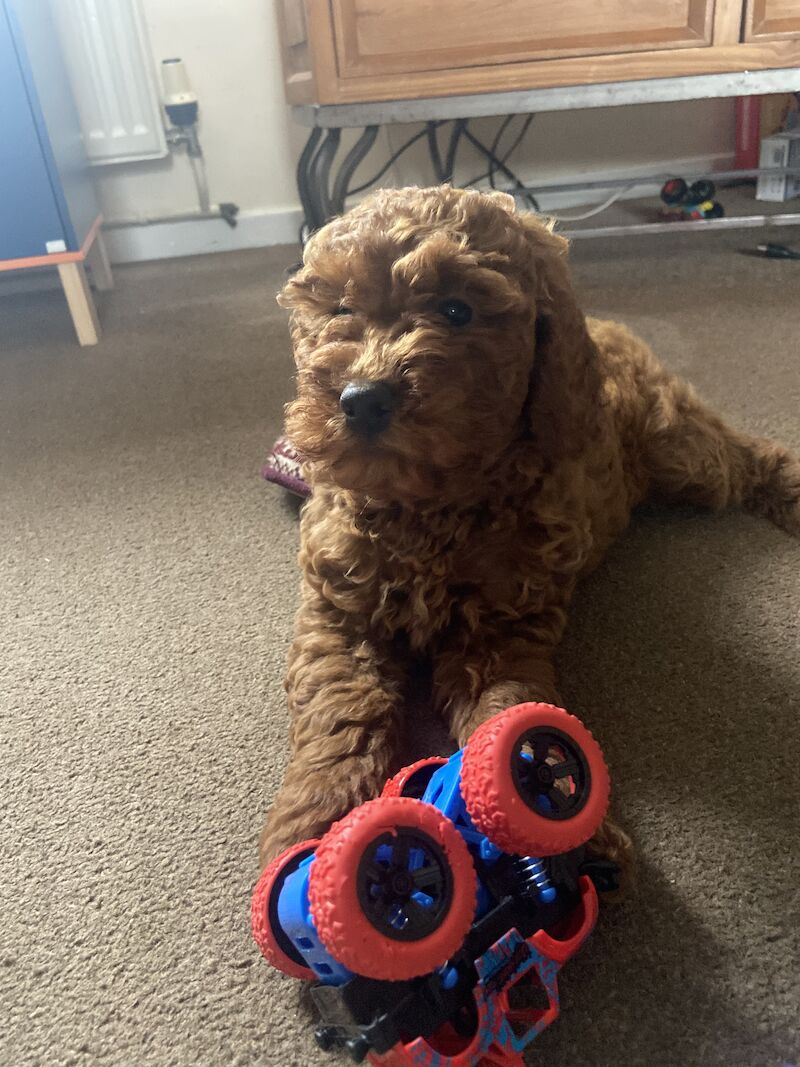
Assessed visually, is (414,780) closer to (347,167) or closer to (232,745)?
(232,745)

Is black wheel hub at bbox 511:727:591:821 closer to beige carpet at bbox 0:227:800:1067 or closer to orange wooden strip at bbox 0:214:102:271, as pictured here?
beige carpet at bbox 0:227:800:1067

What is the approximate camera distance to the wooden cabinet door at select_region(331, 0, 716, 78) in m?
2.28

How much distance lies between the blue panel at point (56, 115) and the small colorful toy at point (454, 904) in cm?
213

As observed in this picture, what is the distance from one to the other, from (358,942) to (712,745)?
1.88 feet

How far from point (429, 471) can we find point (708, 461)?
0.64 metres

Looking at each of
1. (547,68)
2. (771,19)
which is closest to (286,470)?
(547,68)

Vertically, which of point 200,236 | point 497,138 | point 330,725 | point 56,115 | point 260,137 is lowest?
point 200,236

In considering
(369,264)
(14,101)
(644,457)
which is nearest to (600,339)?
(644,457)

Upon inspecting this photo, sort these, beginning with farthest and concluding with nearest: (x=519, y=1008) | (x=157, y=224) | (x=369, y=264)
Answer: (x=157, y=224) → (x=369, y=264) → (x=519, y=1008)

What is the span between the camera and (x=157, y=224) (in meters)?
3.30

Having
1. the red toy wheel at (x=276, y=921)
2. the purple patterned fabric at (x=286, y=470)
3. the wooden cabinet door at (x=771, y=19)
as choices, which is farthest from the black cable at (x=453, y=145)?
the red toy wheel at (x=276, y=921)

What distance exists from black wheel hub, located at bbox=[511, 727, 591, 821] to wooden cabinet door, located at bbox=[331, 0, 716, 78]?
2.13 meters

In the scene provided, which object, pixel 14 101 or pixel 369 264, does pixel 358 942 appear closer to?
pixel 369 264

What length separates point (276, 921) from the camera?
27.6 inches
